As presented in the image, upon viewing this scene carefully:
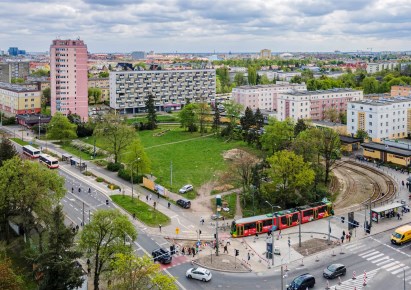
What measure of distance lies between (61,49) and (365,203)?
279 feet

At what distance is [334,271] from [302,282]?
3455mm

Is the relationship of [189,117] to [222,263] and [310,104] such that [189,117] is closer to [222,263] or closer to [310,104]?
[310,104]

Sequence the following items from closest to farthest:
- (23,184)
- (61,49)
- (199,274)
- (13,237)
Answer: (199,274)
(23,184)
(13,237)
(61,49)

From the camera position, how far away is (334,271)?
3506 cm

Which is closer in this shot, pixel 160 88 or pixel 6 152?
pixel 6 152

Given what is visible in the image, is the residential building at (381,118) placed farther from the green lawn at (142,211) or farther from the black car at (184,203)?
the green lawn at (142,211)

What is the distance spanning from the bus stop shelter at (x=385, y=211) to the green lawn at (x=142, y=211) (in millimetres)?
22071

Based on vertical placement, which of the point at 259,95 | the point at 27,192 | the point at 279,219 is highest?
the point at 259,95

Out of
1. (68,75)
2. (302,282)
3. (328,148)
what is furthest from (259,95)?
(302,282)

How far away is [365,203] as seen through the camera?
53.4 m

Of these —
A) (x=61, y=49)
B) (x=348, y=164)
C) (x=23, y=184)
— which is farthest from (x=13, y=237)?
(x=61, y=49)

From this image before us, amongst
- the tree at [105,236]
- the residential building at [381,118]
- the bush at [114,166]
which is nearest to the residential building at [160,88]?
the residential building at [381,118]

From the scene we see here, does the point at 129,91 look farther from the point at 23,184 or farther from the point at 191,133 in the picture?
the point at 23,184

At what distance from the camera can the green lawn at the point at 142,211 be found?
4838 cm
